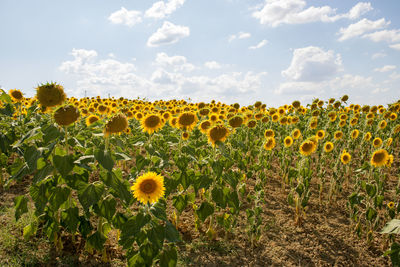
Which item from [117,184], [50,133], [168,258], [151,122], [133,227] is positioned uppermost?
[151,122]

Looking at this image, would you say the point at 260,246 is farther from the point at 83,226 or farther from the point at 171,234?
the point at 83,226

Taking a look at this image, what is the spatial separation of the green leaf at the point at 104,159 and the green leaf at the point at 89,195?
0.38m

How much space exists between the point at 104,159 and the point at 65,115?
548 mm

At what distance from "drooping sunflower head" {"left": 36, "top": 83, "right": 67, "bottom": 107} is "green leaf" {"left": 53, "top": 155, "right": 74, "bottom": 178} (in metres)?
0.52

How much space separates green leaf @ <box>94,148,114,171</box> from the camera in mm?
2365

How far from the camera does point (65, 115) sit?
242cm

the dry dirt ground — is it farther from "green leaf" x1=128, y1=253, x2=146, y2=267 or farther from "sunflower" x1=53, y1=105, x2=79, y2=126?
"sunflower" x1=53, y1=105, x2=79, y2=126

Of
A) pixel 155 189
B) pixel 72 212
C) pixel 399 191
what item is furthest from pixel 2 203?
pixel 399 191

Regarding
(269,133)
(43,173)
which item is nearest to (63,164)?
(43,173)

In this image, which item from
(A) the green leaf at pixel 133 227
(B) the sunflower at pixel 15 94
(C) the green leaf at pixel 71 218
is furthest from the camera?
(B) the sunflower at pixel 15 94

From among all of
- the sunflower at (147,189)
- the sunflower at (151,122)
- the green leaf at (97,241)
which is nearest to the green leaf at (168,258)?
the sunflower at (147,189)

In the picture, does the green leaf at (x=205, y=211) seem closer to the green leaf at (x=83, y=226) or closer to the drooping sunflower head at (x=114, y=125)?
the green leaf at (x=83, y=226)

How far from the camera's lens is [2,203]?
15.9ft

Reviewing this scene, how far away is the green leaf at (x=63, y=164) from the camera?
8.09 ft
